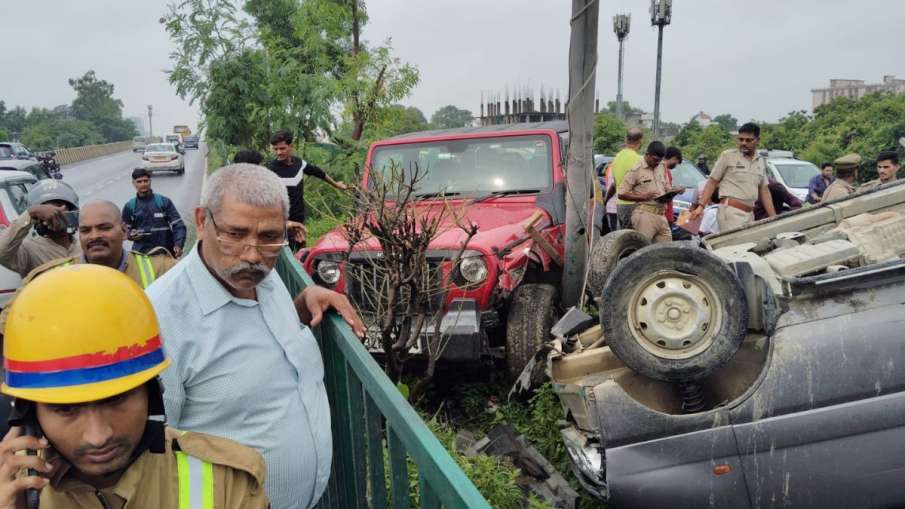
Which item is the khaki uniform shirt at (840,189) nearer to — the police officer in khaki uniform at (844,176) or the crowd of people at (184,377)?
the police officer in khaki uniform at (844,176)

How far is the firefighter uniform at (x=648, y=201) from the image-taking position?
643 centimetres

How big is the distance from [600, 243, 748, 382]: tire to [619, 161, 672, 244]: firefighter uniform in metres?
3.25

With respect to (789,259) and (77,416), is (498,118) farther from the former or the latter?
(77,416)

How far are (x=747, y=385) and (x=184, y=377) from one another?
2.58 m

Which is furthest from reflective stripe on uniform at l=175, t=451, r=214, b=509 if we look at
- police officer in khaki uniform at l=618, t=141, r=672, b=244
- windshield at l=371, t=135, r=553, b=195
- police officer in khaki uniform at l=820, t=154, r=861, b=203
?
police officer in khaki uniform at l=820, t=154, r=861, b=203

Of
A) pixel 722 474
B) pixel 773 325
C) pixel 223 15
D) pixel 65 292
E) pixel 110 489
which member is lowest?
pixel 722 474

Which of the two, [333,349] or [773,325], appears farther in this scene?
[773,325]

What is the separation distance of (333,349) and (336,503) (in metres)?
0.59

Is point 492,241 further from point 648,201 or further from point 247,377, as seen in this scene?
point 247,377

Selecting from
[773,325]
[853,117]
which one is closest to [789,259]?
[773,325]

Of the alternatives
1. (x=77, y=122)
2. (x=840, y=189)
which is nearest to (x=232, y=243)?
(x=840, y=189)

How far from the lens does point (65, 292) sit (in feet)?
3.93

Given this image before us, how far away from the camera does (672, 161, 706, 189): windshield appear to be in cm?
1117

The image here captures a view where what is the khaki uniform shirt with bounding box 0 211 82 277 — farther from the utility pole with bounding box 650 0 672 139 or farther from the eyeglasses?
the utility pole with bounding box 650 0 672 139
